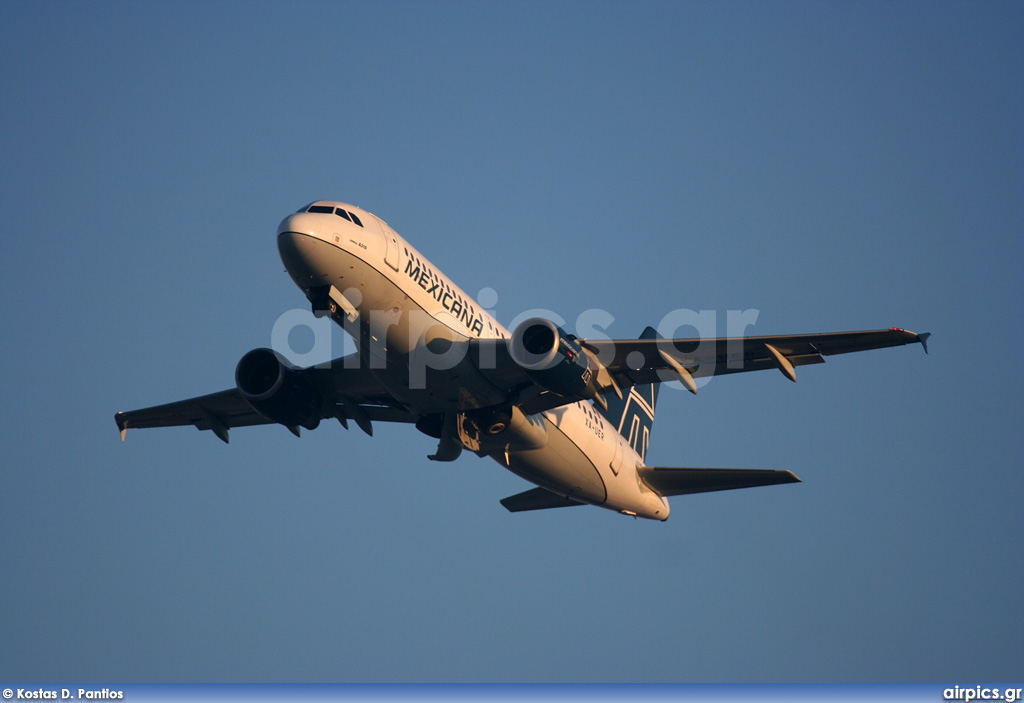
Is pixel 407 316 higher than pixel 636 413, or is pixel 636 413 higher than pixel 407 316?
pixel 636 413

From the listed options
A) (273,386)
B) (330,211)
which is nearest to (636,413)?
(273,386)

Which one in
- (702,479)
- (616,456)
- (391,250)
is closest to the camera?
(391,250)

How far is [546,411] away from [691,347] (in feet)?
16.9

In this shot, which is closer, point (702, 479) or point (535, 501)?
point (702, 479)

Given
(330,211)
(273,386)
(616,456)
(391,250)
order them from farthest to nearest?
(616,456) < (273,386) < (391,250) < (330,211)

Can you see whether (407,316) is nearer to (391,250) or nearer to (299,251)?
(391,250)

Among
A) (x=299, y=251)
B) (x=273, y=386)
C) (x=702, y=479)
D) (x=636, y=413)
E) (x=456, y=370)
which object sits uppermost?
(x=636, y=413)

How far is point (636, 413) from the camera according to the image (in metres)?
39.6

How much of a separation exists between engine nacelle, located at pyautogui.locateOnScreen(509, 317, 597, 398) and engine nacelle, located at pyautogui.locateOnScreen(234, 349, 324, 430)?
7.76 meters

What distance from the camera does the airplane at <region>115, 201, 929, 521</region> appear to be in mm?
24953

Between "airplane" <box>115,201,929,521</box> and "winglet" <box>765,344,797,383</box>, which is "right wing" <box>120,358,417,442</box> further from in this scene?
"winglet" <box>765,344,797,383</box>

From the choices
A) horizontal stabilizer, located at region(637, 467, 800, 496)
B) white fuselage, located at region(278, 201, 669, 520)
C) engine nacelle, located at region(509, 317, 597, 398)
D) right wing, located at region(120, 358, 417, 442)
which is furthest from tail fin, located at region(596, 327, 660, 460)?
engine nacelle, located at region(509, 317, 597, 398)

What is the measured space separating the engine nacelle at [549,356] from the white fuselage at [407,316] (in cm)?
166

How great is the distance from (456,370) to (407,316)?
2.23m
